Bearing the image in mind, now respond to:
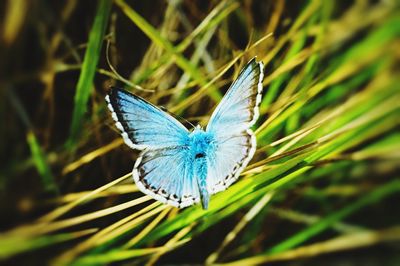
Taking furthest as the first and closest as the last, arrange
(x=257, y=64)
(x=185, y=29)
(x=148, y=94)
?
1. (x=185, y=29)
2. (x=148, y=94)
3. (x=257, y=64)

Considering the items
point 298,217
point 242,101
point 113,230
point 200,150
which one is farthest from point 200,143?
point 298,217

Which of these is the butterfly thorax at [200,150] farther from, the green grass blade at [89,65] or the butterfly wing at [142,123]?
the green grass blade at [89,65]

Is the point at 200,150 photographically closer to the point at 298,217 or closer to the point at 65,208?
the point at 65,208

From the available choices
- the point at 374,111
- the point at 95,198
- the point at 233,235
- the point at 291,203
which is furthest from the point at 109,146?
the point at 374,111

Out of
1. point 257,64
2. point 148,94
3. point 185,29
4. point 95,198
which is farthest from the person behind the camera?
point 185,29

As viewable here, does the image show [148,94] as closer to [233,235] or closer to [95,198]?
[95,198]

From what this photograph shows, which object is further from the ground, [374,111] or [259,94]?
[259,94]
